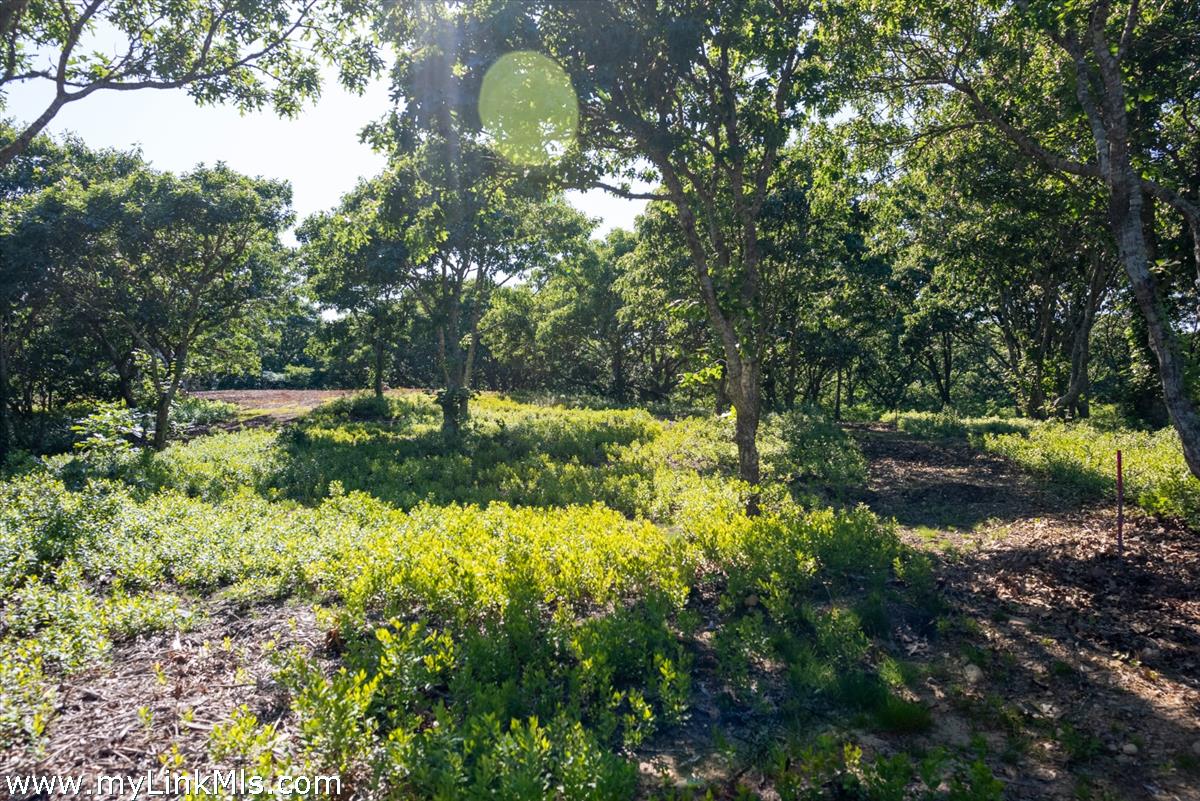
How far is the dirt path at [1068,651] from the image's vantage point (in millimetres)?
3943

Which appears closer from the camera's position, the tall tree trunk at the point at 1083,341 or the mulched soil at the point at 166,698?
the mulched soil at the point at 166,698

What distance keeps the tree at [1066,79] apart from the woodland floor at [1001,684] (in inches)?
102

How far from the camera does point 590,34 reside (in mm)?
9016

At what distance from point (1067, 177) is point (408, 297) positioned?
72.3ft

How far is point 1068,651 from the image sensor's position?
535cm

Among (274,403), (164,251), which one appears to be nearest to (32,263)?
(164,251)

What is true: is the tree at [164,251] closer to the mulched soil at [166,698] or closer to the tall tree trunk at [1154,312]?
the mulched soil at [166,698]

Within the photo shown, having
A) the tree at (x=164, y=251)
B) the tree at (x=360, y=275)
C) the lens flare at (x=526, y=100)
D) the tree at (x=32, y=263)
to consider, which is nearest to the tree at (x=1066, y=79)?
the lens flare at (x=526, y=100)

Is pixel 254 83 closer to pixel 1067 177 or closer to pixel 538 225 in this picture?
pixel 538 225

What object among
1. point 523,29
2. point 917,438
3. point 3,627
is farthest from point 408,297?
point 3,627

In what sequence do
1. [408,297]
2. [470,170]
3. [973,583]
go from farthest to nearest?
[408,297]
[470,170]
[973,583]

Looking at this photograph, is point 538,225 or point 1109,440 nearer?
point 1109,440

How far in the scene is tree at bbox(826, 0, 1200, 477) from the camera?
24.6 feet

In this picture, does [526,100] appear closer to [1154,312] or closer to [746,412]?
[746,412]
